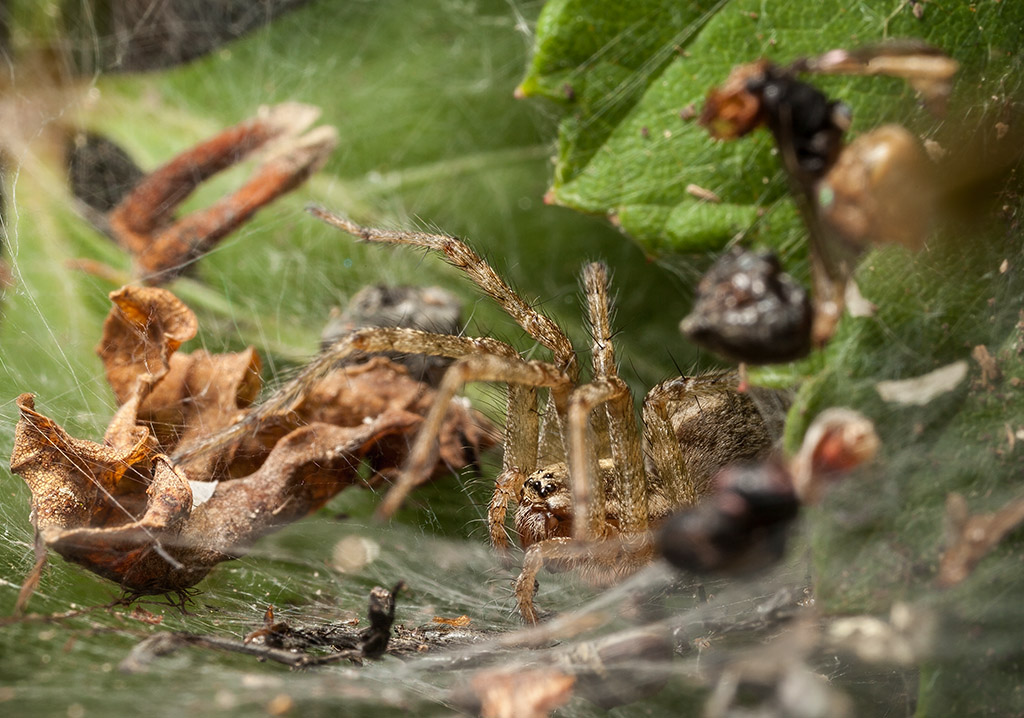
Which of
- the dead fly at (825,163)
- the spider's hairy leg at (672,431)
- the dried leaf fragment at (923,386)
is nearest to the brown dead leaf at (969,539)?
the dried leaf fragment at (923,386)

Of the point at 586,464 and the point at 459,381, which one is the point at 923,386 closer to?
the point at 586,464

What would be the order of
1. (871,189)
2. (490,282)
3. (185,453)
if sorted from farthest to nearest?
(490,282) < (185,453) < (871,189)

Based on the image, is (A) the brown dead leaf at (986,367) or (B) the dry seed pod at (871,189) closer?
(B) the dry seed pod at (871,189)

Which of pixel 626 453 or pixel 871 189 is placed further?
pixel 626 453

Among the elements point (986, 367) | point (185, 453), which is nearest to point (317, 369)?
point (185, 453)

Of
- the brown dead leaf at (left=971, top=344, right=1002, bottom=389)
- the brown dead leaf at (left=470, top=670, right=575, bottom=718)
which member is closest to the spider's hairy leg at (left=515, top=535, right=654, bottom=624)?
the brown dead leaf at (left=470, top=670, right=575, bottom=718)

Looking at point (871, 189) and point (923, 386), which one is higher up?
point (871, 189)

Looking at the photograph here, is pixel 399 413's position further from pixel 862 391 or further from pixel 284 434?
pixel 862 391

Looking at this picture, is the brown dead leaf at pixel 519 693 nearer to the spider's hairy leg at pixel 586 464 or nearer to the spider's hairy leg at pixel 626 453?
the spider's hairy leg at pixel 586 464
